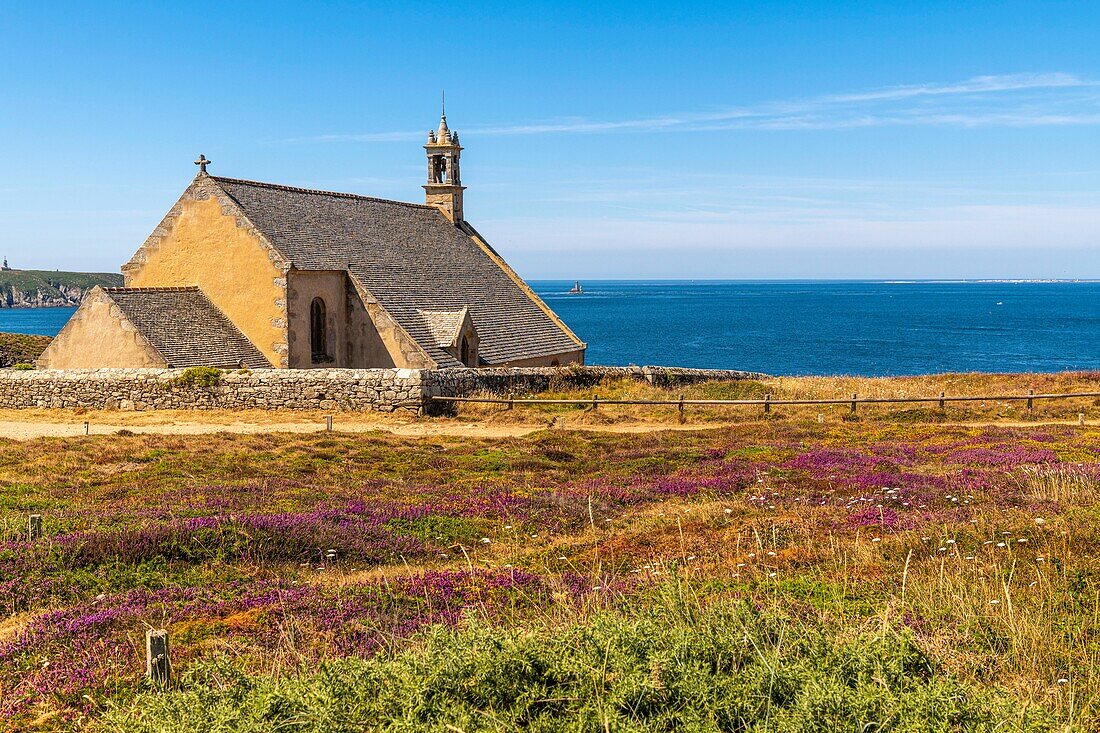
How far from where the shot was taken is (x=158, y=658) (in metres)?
6.36

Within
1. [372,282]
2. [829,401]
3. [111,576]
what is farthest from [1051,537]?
[372,282]

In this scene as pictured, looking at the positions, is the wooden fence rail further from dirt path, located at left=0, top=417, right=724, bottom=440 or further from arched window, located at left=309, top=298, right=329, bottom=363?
arched window, located at left=309, top=298, right=329, bottom=363

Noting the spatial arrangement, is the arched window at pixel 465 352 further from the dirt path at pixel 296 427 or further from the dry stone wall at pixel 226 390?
the dirt path at pixel 296 427

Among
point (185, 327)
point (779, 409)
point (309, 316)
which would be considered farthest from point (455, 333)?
point (779, 409)

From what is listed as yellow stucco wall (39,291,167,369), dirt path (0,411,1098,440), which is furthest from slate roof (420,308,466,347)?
yellow stucco wall (39,291,167,369)

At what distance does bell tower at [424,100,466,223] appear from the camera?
43812mm

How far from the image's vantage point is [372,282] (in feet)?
109

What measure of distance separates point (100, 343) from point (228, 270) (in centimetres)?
485

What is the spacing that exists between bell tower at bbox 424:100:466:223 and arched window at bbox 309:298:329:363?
44.9ft

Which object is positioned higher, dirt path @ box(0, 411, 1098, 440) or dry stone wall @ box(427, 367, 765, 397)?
dry stone wall @ box(427, 367, 765, 397)

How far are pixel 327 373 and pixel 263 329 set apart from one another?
6215 mm

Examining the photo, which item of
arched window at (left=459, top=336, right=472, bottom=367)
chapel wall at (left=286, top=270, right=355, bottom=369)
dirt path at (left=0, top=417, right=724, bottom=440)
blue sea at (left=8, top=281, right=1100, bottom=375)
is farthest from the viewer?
blue sea at (left=8, top=281, right=1100, bottom=375)

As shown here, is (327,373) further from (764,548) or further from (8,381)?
(764,548)

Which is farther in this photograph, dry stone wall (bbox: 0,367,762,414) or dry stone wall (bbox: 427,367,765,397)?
dry stone wall (bbox: 427,367,765,397)
